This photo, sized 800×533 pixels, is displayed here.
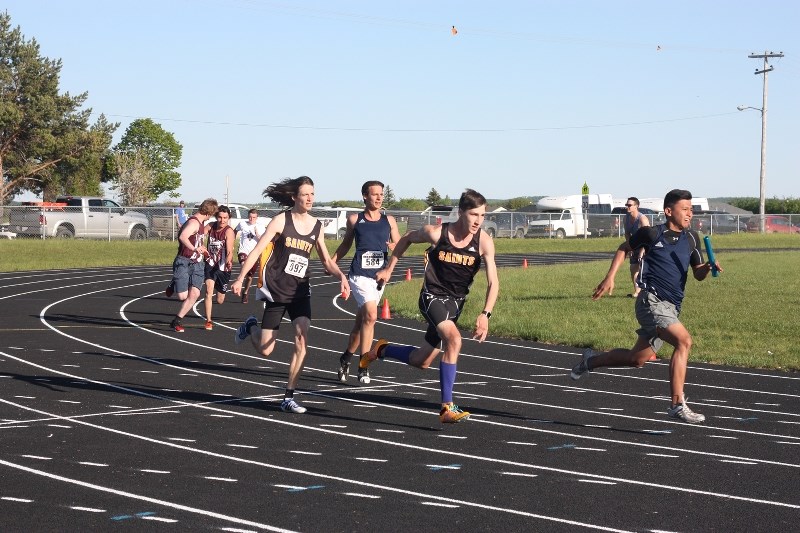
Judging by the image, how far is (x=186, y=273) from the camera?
56.1ft

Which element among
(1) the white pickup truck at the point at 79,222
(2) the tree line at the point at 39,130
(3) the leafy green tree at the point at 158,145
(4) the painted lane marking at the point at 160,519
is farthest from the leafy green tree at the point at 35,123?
(4) the painted lane marking at the point at 160,519

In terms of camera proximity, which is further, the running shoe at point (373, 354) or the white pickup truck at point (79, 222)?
the white pickup truck at point (79, 222)

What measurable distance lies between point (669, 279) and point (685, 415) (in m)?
1.12

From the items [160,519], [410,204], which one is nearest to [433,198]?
[410,204]

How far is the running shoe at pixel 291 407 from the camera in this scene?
966 centimetres

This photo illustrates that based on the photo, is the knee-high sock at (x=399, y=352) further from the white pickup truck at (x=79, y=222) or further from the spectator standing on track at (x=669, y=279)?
the white pickup truck at (x=79, y=222)

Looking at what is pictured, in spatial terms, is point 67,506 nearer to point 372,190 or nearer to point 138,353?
point 372,190

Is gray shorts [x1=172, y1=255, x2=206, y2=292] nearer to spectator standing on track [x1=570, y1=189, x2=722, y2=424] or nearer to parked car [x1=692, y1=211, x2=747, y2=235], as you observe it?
spectator standing on track [x1=570, y1=189, x2=722, y2=424]

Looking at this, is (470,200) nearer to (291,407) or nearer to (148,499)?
(291,407)

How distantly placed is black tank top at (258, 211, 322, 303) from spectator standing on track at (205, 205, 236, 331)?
7070 mm

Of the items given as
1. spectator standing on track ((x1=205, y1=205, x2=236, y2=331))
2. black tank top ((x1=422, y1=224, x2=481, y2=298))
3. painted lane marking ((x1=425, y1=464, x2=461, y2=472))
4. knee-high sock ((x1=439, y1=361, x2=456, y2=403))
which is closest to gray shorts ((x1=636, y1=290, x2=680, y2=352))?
black tank top ((x1=422, y1=224, x2=481, y2=298))

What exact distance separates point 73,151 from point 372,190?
65454mm

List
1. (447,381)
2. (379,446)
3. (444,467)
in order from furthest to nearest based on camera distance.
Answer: (447,381) < (379,446) < (444,467)

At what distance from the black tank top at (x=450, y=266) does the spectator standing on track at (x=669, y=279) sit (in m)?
1.06
